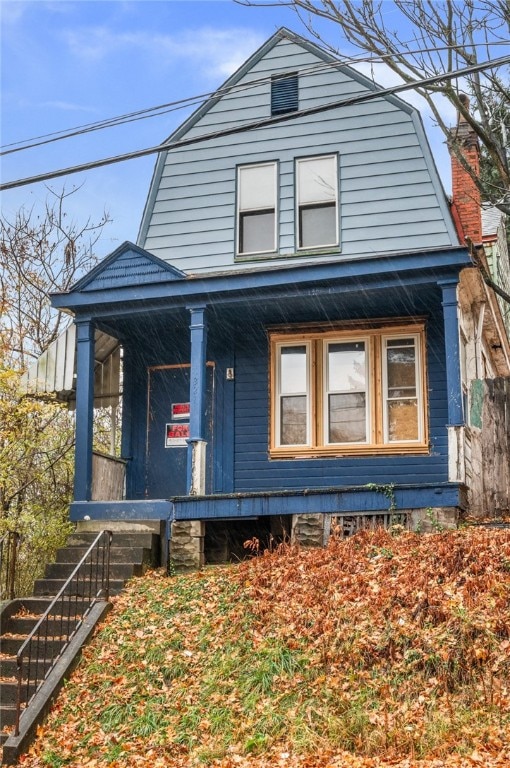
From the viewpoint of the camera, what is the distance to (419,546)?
32.5ft

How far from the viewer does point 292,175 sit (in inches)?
560

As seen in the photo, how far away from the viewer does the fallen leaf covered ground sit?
7031mm

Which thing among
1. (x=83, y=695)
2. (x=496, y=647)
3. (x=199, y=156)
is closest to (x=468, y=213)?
(x=199, y=156)

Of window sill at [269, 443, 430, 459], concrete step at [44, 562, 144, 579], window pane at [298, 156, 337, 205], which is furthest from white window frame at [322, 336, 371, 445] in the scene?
concrete step at [44, 562, 144, 579]

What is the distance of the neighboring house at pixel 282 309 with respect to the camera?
1300cm

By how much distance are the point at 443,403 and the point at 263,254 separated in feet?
11.8

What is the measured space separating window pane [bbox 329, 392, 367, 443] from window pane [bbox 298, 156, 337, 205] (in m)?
3.11

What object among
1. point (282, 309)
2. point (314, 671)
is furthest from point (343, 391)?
point (314, 671)

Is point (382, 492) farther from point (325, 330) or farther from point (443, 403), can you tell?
point (325, 330)

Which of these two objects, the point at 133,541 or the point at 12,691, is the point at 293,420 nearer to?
the point at 133,541

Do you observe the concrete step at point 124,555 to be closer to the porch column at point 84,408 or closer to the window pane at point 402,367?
the porch column at point 84,408

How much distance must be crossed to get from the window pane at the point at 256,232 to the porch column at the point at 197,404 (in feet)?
5.10

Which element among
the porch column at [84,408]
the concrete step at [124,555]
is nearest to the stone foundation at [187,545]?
the concrete step at [124,555]

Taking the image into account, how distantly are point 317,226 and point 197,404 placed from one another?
3458 millimetres
